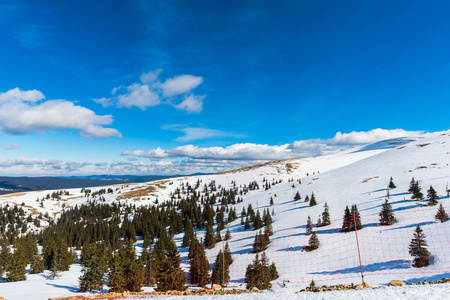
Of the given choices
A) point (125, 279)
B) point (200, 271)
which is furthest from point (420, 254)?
point (125, 279)

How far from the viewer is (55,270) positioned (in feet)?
173

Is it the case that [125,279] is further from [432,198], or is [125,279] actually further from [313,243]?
[432,198]

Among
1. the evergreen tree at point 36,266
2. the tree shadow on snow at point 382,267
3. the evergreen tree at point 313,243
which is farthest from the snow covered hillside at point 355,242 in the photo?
the evergreen tree at point 36,266

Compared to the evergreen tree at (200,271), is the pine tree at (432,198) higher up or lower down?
higher up

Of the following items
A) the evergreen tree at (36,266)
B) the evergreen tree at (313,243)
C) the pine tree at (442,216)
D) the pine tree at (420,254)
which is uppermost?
the pine tree at (442,216)

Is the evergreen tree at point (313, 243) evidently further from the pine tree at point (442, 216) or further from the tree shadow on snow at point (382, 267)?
the pine tree at point (442, 216)

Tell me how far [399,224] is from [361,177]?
226 feet

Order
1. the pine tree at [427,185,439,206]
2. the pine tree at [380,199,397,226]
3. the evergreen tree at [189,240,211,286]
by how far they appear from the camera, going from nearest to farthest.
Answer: the evergreen tree at [189,240,211,286] → the pine tree at [380,199,397,226] → the pine tree at [427,185,439,206]

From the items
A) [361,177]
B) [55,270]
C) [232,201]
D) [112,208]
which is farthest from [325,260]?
[112,208]

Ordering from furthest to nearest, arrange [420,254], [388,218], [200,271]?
[388,218], [200,271], [420,254]

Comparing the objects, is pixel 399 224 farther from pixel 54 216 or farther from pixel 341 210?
pixel 54 216

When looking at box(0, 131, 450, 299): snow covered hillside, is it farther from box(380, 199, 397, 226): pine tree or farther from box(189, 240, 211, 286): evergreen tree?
box(189, 240, 211, 286): evergreen tree

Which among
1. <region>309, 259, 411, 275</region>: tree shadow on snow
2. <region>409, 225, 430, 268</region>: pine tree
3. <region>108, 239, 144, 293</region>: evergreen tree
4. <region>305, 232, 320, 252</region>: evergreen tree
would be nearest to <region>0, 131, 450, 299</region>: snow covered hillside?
<region>309, 259, 411, 275</region>: tree shadow on snow

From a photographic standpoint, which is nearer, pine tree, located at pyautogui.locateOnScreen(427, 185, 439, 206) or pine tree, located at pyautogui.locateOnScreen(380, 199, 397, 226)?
pine tree, located at pyautogui.locateOnScreen(380, 199, 397, 226)
